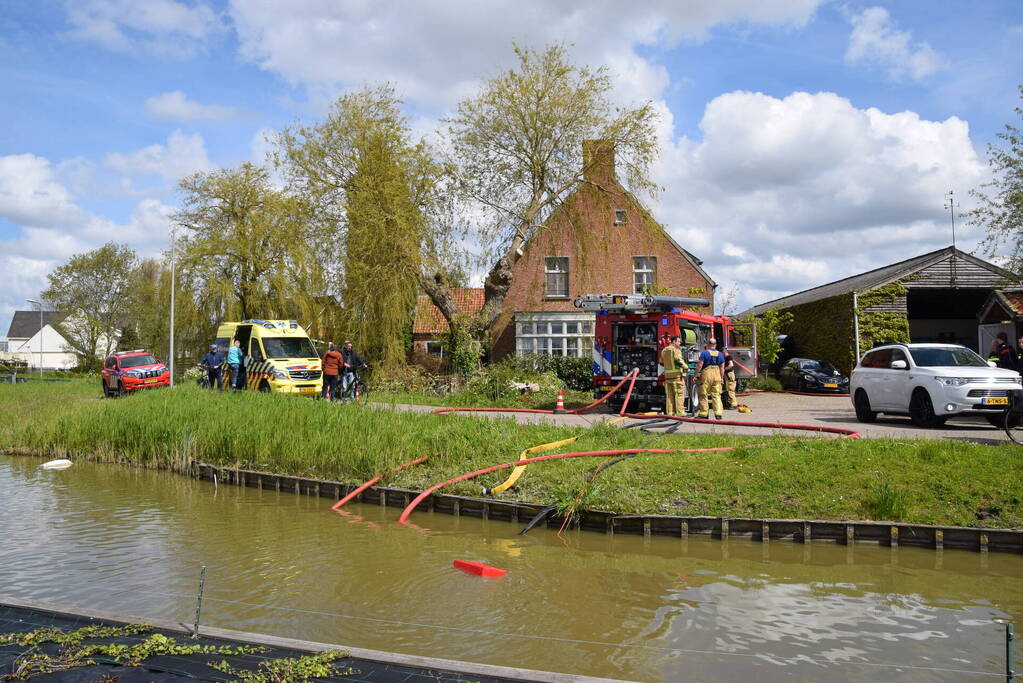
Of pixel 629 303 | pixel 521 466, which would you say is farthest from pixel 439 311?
pixel 521 466

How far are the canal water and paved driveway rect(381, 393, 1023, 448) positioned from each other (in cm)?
530

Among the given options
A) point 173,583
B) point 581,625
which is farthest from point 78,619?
point 581,625

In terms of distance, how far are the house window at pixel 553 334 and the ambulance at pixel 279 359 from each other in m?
11.2

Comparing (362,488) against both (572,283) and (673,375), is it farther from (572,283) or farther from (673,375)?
(572,283)

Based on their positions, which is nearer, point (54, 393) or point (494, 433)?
point (494, 433)

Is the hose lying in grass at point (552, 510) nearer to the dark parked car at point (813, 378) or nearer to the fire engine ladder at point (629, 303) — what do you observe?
the fire engine ladder at point (629, 303)

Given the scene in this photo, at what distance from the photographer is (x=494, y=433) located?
13.8 metres

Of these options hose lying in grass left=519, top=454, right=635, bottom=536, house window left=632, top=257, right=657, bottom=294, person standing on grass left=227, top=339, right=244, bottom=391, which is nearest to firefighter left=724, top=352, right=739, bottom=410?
hose lying in grass left=519, top=454, right=635, bottom=536

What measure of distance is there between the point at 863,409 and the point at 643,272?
18.2 meters

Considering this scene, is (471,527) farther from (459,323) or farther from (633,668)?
(459,323)

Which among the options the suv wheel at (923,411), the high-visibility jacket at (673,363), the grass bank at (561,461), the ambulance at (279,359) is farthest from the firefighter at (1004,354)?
the ambulance at (279,359)

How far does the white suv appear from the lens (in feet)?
47.9

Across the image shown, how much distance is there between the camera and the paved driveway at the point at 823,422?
46.1 ft

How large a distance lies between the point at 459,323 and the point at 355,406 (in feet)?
41.2
